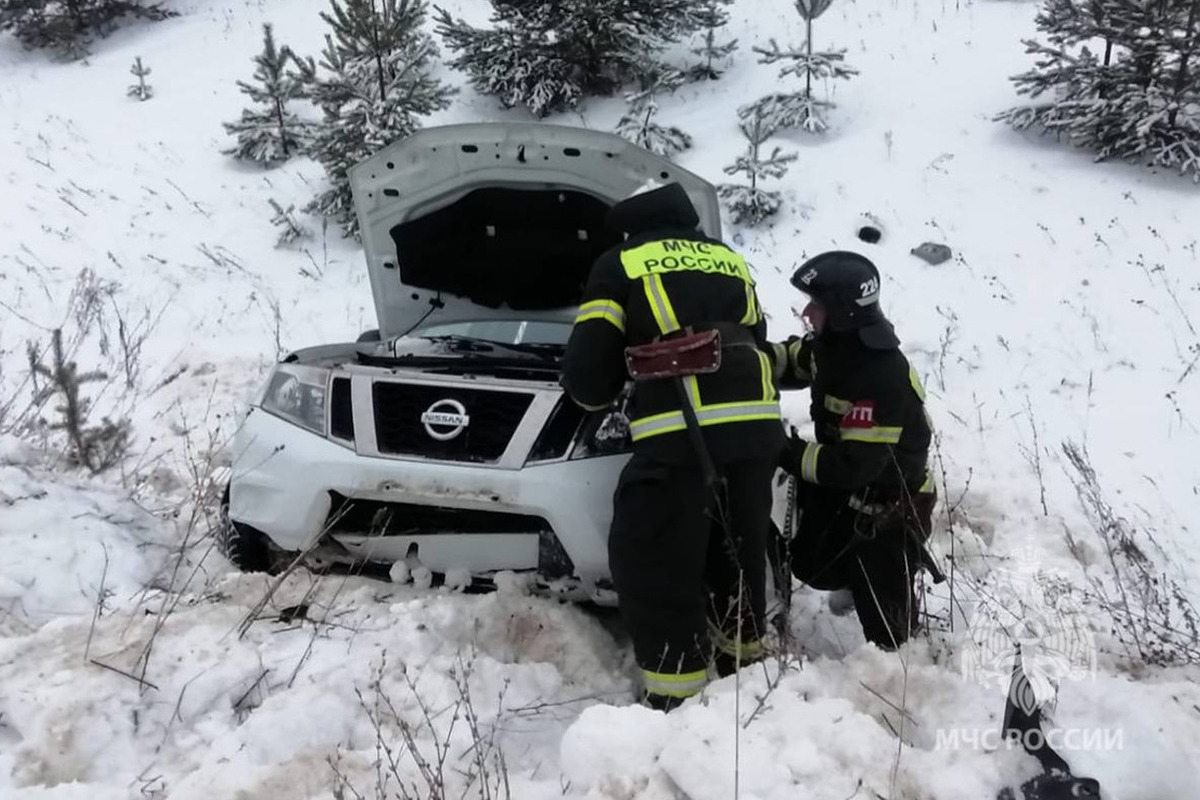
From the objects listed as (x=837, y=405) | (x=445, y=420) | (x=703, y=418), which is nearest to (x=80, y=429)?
(x=445, y=420)

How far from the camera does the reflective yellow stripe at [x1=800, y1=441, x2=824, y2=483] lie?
3466 mm

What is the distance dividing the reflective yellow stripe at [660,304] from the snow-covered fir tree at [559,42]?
7.25 m

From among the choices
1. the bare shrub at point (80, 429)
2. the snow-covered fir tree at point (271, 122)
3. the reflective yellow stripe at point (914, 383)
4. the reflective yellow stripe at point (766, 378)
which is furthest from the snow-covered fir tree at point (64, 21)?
the reflective yellow stripe at point (914, 383)

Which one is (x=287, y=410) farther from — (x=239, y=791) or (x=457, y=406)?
(x=239, y=791)

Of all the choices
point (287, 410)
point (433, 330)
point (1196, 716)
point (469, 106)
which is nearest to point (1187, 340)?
point (1196, 716)

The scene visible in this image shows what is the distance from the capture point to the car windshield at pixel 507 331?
472 centimetres

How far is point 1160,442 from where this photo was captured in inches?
211

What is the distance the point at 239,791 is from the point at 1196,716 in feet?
8.25

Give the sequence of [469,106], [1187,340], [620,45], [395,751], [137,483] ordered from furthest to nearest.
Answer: [469,106]
[620,45]
[1187,340]
[137,483]
[395,751]

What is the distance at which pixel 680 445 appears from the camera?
3.01 metres

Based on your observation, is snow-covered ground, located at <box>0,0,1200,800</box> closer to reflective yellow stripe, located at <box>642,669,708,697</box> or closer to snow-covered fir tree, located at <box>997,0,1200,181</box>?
reflective yellow stripe, located at <box>642,669,708,697</box>

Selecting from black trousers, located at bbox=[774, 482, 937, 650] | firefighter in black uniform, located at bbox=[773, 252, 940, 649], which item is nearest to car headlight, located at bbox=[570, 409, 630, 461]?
firefighter in black uniform, located at bbox=[773, 252, 940, 649]

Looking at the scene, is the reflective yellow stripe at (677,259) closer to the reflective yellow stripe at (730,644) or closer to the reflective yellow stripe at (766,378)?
the reflective yellow stripe at (766,378)

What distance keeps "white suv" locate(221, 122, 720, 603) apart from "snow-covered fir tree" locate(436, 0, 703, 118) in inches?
233
